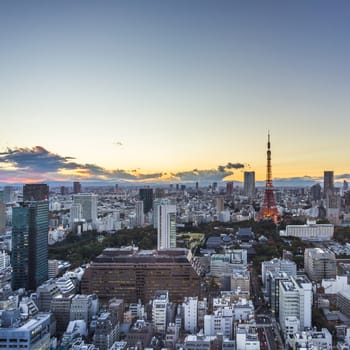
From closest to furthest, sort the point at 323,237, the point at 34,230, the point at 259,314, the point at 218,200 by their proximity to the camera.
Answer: the point at 259,314, the point at 34,230, the point at 323,237, the point at 218,200

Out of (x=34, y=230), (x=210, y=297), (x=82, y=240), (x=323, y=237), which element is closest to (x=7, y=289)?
(x=34, y=230)

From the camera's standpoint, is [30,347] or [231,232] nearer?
[30,347]

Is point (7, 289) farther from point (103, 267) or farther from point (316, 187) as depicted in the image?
point (316, 187)

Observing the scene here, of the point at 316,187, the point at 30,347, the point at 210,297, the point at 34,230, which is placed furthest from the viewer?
the point at 316,187

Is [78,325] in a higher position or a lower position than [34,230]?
lower

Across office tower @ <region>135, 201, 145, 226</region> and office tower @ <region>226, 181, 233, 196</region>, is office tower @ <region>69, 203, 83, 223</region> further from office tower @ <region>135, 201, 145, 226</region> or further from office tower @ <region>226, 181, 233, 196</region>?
office tower @ <region>226, 181, 233, 196</region>

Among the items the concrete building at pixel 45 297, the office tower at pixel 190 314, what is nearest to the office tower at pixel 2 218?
the concrete building at pixel 45 297

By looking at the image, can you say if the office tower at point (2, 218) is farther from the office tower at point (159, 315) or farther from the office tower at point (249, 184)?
the office tower at point (249, 184)
